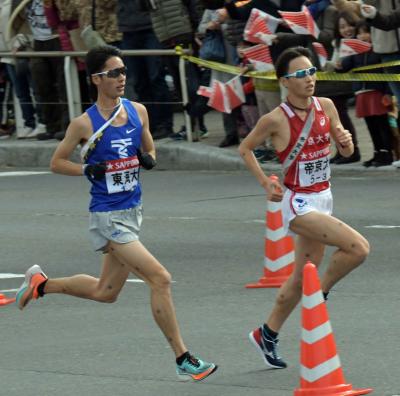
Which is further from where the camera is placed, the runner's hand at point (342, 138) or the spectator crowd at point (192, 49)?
the spectator crowd at point (192, 49)

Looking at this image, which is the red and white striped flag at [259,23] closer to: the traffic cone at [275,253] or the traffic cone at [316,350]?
the traffic cone at [275,253]

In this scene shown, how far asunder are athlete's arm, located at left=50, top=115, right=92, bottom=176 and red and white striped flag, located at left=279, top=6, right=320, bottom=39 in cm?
823

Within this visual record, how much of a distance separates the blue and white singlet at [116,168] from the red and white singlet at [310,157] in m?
0.87

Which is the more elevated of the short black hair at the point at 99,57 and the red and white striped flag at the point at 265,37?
the short black hair at the point at 99,57

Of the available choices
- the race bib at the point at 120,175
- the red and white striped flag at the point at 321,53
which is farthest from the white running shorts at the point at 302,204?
the red and white striped flag at the point at 321,53

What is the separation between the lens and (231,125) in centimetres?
1916

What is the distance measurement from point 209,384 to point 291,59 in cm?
197

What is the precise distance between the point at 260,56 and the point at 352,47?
134cm

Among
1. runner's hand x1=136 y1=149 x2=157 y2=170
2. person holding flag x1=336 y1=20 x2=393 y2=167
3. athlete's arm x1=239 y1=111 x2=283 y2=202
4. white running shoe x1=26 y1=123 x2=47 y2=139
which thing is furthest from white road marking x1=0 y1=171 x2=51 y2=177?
runner's hand x1=136 y1=149 x2=157 y2=170

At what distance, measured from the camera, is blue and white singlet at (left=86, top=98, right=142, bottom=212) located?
28.5 feet

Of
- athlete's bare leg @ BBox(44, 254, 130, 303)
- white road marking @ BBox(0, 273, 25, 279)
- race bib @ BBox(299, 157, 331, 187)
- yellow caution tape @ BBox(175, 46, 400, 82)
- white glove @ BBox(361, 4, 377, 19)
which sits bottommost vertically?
yellow caution tape @ BBox(175, 46, 400, 82)

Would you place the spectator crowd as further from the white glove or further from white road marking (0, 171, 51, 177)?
white road marking (0, 171, 51, 177)

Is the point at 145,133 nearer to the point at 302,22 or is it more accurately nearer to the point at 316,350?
the point at 316,350

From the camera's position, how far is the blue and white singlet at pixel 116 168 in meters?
8.70
